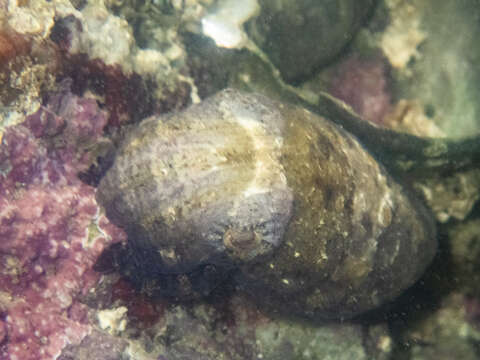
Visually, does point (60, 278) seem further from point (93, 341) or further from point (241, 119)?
point (241, 119)

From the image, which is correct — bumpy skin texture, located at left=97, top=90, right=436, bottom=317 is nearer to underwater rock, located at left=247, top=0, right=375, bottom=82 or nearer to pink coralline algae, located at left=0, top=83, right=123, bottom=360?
pink coralline algae, located at left=0, top=83, right=123, bottom=360

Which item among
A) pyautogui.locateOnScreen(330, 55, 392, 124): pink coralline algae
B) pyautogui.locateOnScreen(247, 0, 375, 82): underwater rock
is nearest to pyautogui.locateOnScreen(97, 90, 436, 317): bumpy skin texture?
pyautogui.locateOnScreen(330, 55, 392, 124): pink coralline algae

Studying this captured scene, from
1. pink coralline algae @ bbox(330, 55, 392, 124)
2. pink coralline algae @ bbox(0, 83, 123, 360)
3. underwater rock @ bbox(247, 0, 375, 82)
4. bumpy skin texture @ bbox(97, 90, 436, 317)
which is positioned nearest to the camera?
bumpy skin texture @ bbox(97, 90, 436, 317)

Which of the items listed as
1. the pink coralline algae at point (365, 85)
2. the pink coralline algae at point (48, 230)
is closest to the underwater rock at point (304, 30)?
the pink coralline algae at point (365, 85)

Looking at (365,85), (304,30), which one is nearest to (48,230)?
(304,30)

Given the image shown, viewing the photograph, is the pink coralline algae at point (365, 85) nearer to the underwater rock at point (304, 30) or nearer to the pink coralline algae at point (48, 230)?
the underwater rock at point (304, 30)

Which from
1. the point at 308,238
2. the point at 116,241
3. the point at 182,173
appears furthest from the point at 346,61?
the point at 116,241
